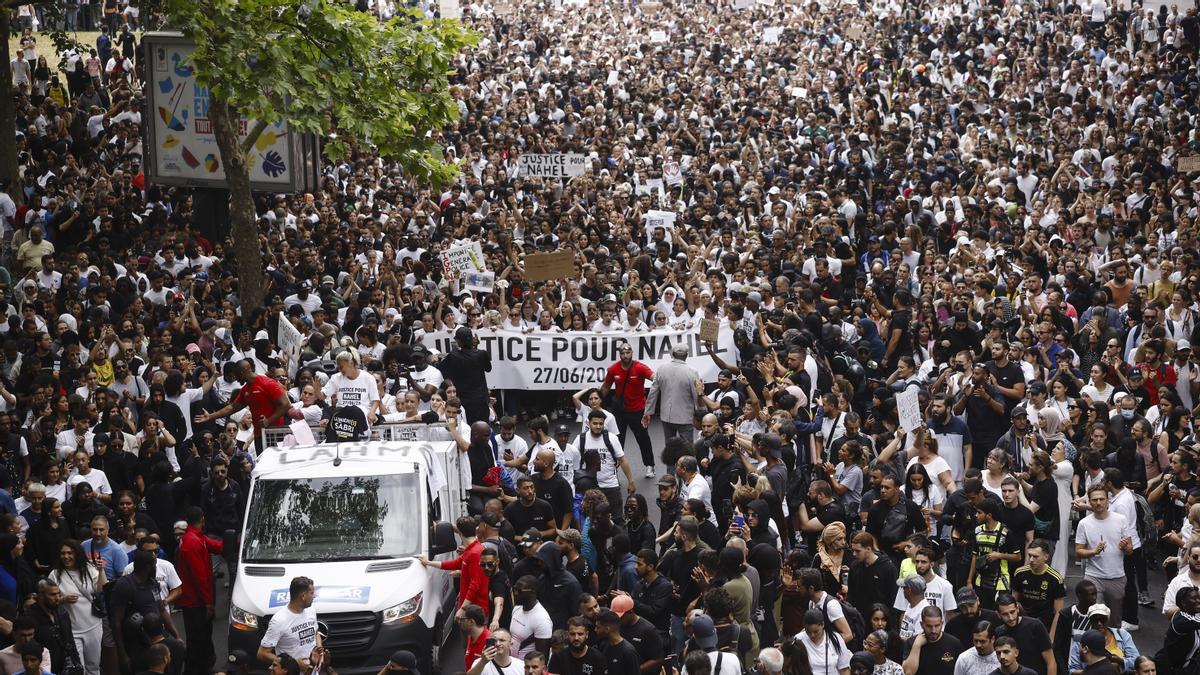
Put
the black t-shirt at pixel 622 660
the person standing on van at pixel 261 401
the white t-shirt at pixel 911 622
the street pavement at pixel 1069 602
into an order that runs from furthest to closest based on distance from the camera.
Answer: the person standing on van at pixel 261 401, the street pavement at pixel 1069 602, the white t-shirt at pixel 911 622, the black t-shirt at pixel 622 660

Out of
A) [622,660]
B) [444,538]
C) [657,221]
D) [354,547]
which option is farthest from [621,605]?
[657,221]

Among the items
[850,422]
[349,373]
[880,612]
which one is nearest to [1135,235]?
[850,422]

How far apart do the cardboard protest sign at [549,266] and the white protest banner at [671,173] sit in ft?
28.3

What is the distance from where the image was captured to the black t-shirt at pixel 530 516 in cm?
1369

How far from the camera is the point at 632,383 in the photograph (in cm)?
1792

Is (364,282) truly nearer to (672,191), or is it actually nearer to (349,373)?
(349,373)

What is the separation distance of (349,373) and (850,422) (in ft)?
17.3

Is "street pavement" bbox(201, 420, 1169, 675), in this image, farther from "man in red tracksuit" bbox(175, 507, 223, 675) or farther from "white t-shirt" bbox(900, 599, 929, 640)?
"white t-shirt" bbox(900, 599, 929, 640)

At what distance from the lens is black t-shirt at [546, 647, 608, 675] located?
35.0 ft

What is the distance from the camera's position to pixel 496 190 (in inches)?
1107

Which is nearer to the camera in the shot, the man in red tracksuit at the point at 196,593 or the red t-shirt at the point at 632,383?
the man in red tracksuit at the point at 196,593

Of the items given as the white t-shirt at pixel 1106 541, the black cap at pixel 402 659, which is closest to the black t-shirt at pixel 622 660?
the black cap at pixel 402 659

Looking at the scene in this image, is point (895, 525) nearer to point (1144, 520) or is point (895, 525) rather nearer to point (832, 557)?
point (832, 557)

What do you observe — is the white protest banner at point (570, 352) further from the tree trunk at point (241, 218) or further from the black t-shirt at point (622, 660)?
the black t-shirt at point (622, 660)
